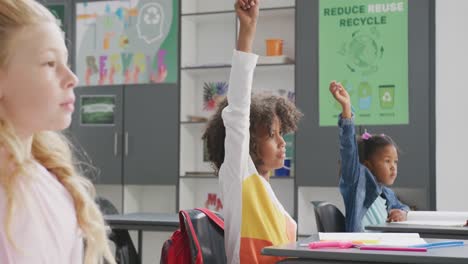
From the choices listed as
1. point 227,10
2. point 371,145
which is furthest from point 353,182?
point 227,10

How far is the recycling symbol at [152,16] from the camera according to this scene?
5.42m

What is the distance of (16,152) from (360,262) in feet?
3.19

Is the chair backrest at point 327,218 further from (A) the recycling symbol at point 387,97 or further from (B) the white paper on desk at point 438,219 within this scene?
(A) the recycling symbol at point 387,97

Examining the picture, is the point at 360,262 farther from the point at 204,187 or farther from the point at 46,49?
the point at 204,187

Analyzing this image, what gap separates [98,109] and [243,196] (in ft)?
12.8

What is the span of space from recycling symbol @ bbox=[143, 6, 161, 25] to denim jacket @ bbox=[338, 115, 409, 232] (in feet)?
9.18

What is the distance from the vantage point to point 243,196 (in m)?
1.82

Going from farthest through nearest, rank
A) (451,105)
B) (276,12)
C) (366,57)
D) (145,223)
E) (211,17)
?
(211,17), (276,12), (366,57), (451,105), (145,223)

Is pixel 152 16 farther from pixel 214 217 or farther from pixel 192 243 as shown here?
pixel 192 243

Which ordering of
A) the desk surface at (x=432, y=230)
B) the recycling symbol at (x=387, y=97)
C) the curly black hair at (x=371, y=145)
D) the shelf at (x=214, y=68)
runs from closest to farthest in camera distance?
the desk surface at (x=432, y=230) → the curly black hair at (x=371, y=145) → the recycling symbol at (x=387, y=97) → the shelf at (x=214, y=68)

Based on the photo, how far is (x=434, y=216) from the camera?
3018 mm

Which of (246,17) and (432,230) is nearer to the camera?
(246,17)

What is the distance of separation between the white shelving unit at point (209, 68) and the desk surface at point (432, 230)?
7.89ft

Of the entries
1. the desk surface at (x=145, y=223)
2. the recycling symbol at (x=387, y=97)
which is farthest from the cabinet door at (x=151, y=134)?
the desk surface at (x=145, y=223)
